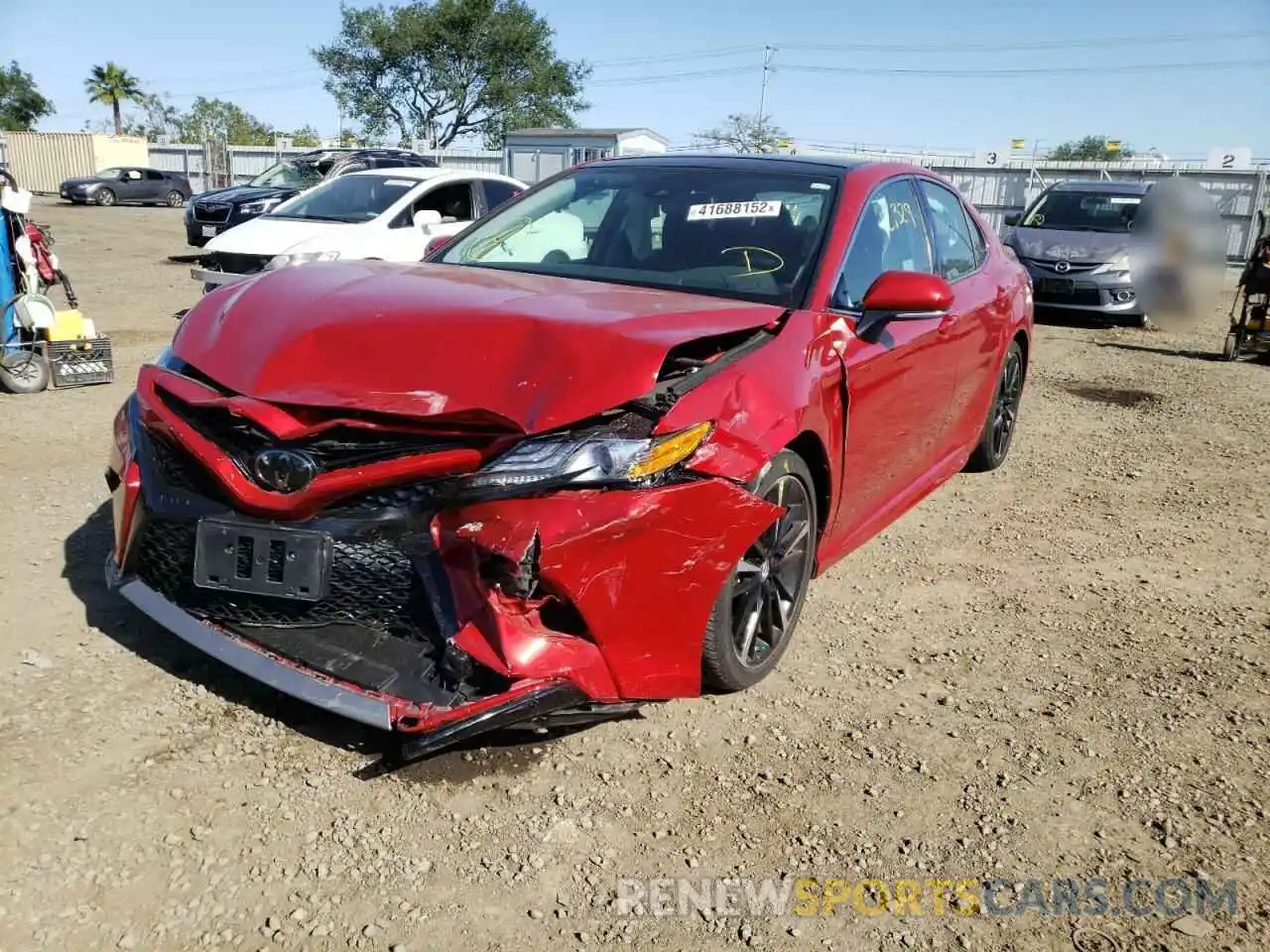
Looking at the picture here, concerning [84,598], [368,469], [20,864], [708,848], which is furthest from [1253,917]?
[84,598]

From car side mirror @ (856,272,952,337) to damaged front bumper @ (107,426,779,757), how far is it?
1025 millimetres

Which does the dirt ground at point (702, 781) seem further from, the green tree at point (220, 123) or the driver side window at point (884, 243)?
the green tree at point (220, 123)

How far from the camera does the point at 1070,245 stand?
12195 mm

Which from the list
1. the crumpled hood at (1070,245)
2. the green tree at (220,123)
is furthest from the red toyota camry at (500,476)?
the green tree at (220,123)

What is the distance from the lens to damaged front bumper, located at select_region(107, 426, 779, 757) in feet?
7.95

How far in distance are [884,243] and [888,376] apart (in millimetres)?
587

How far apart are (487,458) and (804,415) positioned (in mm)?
1056

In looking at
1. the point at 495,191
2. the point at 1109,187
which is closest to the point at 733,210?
the point at 495,191

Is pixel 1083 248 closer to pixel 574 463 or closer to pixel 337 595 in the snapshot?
pixel 574 463

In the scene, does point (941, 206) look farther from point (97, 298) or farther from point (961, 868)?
point (97, 298)

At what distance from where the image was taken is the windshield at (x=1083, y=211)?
12.7m

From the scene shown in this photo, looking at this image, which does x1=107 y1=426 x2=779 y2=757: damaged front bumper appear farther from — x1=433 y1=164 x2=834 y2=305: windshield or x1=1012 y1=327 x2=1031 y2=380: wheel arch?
x1=1012 y1=327 x2=1031 y2=380: wheel arch

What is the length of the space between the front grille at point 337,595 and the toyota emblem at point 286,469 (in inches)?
7.4

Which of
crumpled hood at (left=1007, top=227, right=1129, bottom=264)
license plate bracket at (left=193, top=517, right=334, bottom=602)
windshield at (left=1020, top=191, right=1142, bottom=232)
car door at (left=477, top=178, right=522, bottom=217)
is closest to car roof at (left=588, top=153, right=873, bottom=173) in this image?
license plate bracket at (left=193, top=517, right=334, bottom=602)
